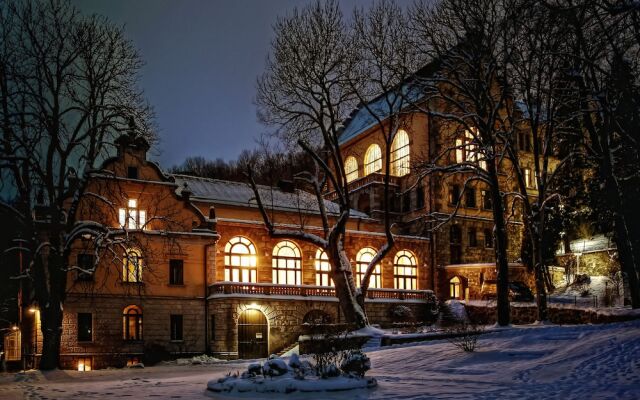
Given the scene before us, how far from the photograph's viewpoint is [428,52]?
97.7 feet

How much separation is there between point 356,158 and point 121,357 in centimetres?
3056

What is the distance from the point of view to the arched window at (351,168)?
6012 cm

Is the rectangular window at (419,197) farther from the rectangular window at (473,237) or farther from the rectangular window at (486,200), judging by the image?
the rectangular window at (486,200)

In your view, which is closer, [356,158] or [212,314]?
[212,314]

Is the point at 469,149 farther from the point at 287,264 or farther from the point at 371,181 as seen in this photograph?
the point at 371,181

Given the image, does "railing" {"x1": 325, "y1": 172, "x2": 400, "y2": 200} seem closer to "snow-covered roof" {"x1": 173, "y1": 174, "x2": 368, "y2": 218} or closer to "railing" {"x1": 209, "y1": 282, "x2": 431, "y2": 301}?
"snow-covered roof" {"x1": 173, "y1": 174, "x2": 368, "y2": 218}

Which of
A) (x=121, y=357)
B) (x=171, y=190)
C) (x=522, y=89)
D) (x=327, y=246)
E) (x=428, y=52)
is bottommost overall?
(x=121, y=357)

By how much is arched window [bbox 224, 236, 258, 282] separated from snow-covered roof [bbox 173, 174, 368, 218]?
3.76m

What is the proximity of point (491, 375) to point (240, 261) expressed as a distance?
2617cm

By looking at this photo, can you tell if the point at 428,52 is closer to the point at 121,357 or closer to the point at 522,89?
the point at 522,89

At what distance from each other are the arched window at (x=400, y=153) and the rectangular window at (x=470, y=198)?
17.0 feet

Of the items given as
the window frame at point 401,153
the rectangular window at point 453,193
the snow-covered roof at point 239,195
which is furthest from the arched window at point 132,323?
the rectangular window at point 453,193

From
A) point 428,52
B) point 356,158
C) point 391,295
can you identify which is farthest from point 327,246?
point 356,158

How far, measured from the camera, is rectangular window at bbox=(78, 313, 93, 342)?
35.3 m
